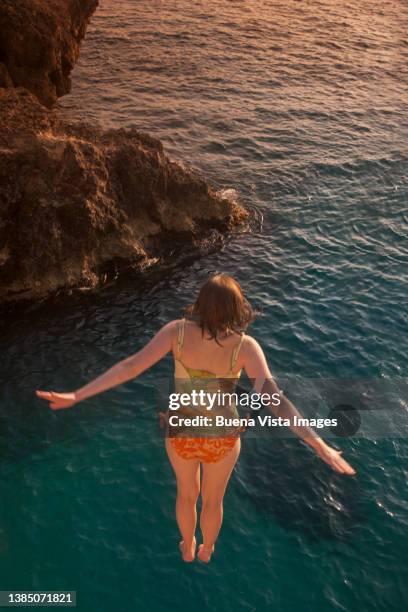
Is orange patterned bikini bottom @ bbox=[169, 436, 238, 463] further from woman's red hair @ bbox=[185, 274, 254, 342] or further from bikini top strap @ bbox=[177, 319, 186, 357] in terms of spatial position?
woman's red hair @ bbox=[185, 274, 254, 342]

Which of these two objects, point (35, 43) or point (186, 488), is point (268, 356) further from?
point (35, 43)

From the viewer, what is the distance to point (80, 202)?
15336mm

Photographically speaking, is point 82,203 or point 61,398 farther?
point 82,203

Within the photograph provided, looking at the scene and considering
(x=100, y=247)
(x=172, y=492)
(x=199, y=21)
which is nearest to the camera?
(x=172, y=492)

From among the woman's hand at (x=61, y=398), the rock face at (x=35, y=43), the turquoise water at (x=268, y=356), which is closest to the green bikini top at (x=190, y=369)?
the woman's hand at (x=61, y=398)

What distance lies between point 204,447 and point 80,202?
10140 mm

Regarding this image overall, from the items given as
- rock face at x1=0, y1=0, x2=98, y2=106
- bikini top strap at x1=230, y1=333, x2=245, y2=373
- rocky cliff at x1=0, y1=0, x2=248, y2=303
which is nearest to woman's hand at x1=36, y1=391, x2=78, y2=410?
bikini top strap at x1=230, y1=333, x2=245, y2=373

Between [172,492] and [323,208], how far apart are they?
36.6 feet

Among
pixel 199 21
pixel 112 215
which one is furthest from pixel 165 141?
pixel 199 21

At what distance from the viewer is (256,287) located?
16219 millimetres

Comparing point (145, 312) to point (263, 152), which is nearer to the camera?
point (145, 312)

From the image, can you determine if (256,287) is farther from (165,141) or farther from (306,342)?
(165,141)

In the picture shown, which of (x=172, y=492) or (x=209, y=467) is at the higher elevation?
(x=209, y=467)

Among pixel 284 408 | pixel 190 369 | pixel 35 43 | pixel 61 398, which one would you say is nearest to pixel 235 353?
pixel 190 369
